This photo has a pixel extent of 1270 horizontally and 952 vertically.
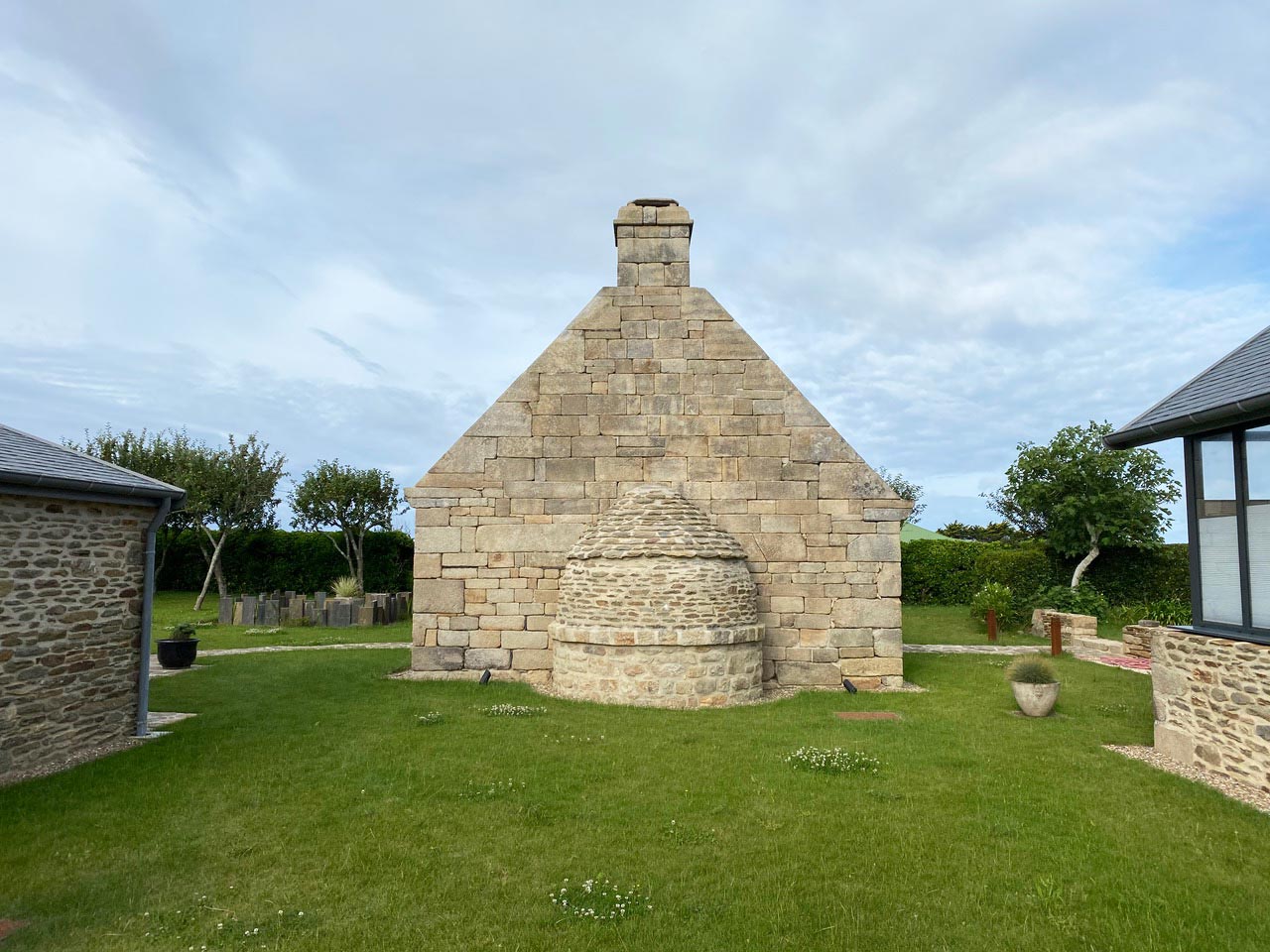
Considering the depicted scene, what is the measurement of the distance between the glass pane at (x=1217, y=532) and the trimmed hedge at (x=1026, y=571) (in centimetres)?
1609

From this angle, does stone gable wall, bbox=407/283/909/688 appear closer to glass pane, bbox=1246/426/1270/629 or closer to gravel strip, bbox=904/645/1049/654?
gravel strip, bbox=904/645/1049/654

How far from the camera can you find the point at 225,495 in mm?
26359

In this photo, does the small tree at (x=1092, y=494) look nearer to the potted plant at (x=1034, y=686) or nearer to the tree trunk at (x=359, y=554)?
the potted plant at (x=1034, y=686)

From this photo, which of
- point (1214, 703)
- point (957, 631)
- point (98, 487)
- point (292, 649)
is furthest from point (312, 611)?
point (1214, 703)

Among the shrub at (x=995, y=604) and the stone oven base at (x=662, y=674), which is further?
the shrub at (x=995, y=604)

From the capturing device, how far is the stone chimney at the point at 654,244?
12.8 meters

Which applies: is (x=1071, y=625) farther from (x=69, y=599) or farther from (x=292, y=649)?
(x=69, y=599)

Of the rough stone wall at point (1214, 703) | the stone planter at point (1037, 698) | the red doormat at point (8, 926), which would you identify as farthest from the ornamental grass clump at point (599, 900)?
the stone planter at point (1037, 698)

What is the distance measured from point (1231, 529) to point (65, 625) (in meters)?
11.9

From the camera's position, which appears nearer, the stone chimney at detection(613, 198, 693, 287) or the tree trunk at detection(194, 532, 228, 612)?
the stone chimney at detection(613, 198, 693, 287)

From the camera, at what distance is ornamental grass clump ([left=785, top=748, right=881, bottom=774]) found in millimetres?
7445

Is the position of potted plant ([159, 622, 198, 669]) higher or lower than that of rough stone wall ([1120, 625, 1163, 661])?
lower

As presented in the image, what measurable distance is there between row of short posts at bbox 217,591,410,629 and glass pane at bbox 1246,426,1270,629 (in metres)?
20.3

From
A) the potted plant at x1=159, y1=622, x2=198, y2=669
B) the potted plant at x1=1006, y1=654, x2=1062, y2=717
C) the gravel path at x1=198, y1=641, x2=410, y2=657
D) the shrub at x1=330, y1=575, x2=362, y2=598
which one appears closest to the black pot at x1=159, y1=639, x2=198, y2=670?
the potted plant at x1=159, y1=622, x2=198, y2=669
